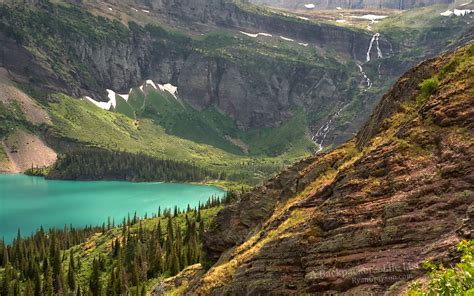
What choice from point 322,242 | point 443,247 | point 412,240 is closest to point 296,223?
point 322,242

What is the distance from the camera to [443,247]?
2186 cm

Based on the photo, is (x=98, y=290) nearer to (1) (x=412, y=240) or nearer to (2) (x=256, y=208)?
(2) (x=256, y=208)

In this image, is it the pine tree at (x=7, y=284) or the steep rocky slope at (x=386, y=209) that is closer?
the steep rocky slope at (x=386, y=209)

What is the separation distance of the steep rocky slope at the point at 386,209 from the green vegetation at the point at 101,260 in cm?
5629

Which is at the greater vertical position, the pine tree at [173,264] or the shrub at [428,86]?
the shrub at [428,86]

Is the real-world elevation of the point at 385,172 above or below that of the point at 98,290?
above

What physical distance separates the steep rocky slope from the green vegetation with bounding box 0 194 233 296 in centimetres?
5629

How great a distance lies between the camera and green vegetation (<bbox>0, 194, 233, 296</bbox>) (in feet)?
320

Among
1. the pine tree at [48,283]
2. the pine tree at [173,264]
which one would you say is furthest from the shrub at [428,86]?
the pine tree at [48,283]

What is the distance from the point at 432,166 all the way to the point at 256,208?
21.0m

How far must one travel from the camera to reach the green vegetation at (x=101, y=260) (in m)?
97.7

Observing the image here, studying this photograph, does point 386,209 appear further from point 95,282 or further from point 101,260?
point 101,260

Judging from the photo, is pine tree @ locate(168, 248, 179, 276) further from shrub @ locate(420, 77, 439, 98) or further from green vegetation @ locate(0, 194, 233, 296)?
shrub @ locate(420, 77, 439, 98)

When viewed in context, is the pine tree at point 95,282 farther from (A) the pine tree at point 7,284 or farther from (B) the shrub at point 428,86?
(B) the shrub at point 428,86
